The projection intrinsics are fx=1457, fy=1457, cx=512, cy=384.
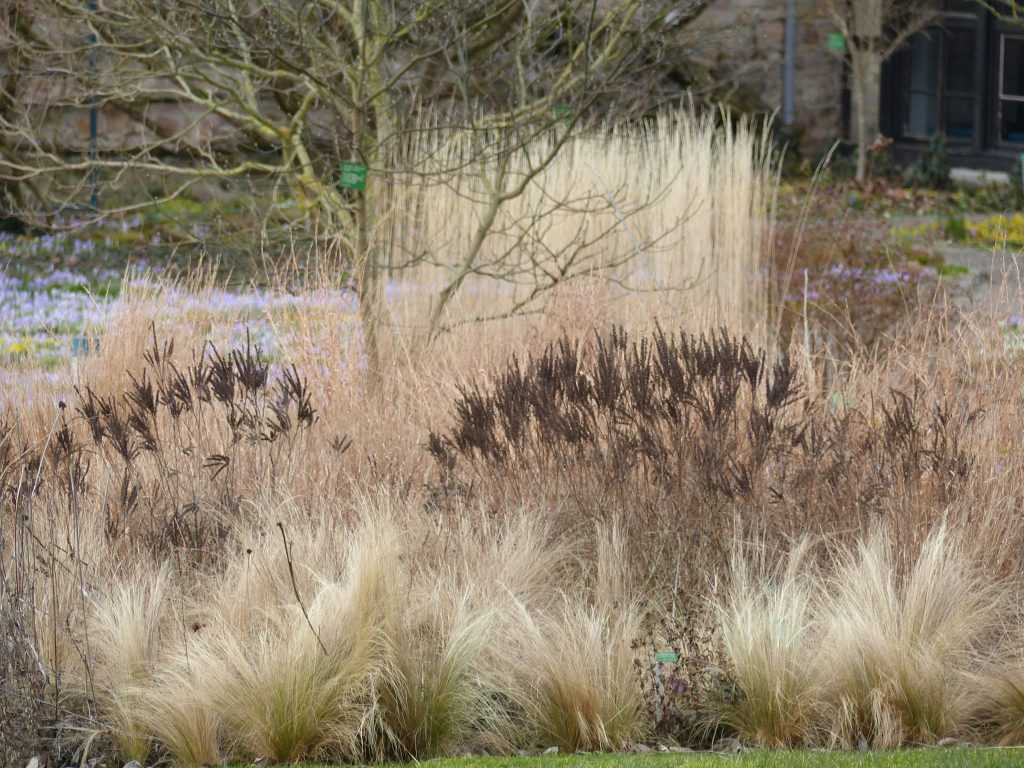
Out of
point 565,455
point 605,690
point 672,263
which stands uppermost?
point 672,263

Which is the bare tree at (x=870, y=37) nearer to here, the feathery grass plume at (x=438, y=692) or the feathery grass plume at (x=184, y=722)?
the feathery grass plume at (x=438, y=692)

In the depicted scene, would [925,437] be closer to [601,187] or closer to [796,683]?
[796,683]

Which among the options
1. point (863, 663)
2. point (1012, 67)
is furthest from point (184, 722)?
point (1012, 67)

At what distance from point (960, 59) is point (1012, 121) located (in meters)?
1.19

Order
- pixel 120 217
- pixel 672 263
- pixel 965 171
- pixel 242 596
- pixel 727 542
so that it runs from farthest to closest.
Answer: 1. pixel 965 171
2. pixel 120 217
3. pixel 672 263
4. pixel 727 542
5. pixel 242 596

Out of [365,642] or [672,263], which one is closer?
[365,642]

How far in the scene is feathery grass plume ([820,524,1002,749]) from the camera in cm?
362

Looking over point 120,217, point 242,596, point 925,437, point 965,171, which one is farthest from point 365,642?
→ point 965,171

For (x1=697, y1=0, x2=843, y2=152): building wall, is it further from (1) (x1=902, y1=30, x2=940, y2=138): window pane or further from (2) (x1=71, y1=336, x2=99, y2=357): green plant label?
(2) (x1=71, y1=336, x2=99, y2=357): green plant label

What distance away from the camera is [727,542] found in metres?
4.35

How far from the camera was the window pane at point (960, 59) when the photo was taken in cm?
1634

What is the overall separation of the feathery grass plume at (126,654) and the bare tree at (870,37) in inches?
493

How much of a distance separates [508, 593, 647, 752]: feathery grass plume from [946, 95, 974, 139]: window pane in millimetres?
14009

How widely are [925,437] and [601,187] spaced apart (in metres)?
3.47
